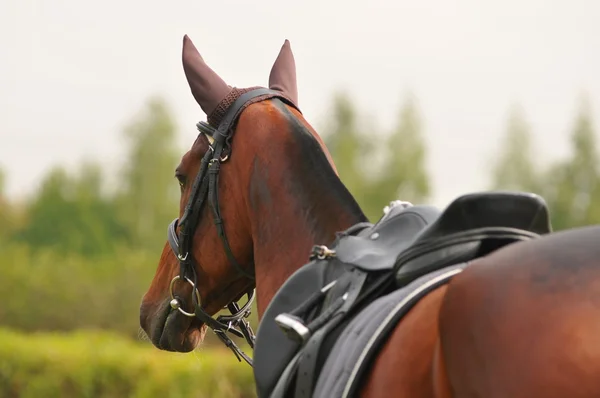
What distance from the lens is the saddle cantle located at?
7.45 feet

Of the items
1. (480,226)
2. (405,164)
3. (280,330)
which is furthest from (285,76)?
(405,164)

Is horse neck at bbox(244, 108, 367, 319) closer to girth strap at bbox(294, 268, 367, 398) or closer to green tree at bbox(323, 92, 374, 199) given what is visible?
girth strap at bbox(294, 268, 367, 398)

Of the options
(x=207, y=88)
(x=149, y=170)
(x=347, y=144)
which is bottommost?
(x=149, y=170)

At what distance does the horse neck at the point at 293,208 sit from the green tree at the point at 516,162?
28.8 m

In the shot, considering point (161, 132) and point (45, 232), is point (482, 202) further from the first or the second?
point (161, 132)

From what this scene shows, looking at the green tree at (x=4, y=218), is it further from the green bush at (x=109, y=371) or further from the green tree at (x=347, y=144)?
the green bush at (x=109, y=371)

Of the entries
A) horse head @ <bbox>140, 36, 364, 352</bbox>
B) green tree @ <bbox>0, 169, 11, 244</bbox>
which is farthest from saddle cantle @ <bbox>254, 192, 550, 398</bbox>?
green tree @ <bbox>0, 169, 11, 244</bbox>

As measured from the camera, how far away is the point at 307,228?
3.12 metres

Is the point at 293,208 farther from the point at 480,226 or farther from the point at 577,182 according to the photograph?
the point at 577,182

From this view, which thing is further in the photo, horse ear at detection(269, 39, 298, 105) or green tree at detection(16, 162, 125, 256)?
green tree at detection(16, 162, 125, 256)

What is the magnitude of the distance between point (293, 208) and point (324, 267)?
0.47m

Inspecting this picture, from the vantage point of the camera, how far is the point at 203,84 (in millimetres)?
3410

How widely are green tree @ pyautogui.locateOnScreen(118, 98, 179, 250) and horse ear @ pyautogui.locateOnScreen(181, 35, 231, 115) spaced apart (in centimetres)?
3045

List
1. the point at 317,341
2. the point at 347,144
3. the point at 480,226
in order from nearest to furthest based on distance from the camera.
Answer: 1. the point at 480,226
2. the point at 317,341
3. the point at 347,144
